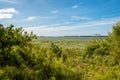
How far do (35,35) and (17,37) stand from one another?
1100 mm

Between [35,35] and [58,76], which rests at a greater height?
[35,35]

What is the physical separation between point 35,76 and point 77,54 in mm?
14486

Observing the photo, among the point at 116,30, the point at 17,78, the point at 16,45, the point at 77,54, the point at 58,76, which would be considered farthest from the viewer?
the point at 77,54

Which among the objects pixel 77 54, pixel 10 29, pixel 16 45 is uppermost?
pixel 10 29

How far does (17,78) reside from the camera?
12.3 m

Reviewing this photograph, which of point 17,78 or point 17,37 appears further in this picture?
point 17,37

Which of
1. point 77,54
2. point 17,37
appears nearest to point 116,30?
point 77,54

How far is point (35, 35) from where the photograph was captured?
14.6 m

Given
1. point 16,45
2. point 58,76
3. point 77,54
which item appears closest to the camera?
point 58,76

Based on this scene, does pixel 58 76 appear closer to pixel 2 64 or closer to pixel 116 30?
pixel 2 64

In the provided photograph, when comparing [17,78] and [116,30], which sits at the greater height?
[116,30]

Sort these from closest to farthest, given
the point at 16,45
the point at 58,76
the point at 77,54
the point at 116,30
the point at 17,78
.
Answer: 1. the point at 17,78
2. the point at 58,76
3. the point at 16,45
4. the point at 116,30
5. the point at 77,54

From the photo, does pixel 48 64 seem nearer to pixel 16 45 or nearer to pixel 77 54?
pixel 16 45

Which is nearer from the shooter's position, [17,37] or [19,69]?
[19,69]
